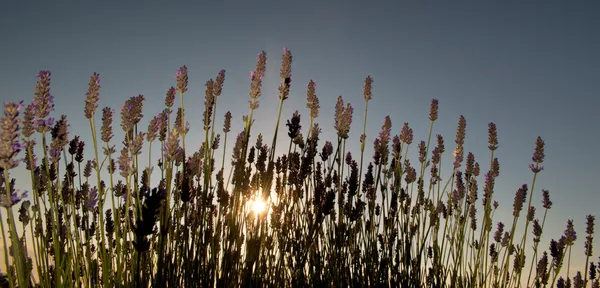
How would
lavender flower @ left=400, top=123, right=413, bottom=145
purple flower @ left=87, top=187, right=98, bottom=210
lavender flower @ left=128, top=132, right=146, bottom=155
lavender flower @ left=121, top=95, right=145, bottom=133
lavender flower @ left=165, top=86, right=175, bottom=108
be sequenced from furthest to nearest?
lavender flower @ left=400, top=123, right=413, bottom=145 < purple flower @ left=87, top=187, right=98, bottom=210 < lavender flower @ left=165, top=86, right=175, bottom=108 < lavender flower @ left=121, top=95, right=145, bottom=133 < lavender flower @ left=128, top=132, right=146, bottom=155

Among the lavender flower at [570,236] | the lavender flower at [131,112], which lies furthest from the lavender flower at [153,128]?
the lavender flower at [570,236]

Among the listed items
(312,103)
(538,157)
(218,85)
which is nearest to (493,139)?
(538,157)

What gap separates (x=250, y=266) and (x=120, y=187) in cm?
111

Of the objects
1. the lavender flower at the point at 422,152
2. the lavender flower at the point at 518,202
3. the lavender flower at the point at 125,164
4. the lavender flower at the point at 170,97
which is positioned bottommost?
the lavender flower at the point at 125,164

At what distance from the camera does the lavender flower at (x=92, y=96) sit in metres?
1.47

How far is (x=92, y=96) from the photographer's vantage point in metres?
1.51

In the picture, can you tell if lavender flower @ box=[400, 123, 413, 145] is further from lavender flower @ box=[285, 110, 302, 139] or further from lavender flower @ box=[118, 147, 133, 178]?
lavender flower @ box=[118, 147, 133, 178]

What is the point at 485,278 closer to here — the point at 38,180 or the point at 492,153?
the point at 492,153

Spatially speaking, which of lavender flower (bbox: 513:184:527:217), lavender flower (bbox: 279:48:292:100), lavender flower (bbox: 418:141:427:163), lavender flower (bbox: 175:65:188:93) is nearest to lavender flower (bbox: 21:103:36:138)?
lavender flower (bbox: 175:65:188:93)

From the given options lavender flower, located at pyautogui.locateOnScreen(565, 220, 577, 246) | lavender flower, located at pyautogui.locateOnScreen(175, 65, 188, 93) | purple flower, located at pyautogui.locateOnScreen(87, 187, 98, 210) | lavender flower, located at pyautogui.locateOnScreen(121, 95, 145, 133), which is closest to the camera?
lavender flower, located at pyautogui.locateOnScreen(121, 95, 145, 133)

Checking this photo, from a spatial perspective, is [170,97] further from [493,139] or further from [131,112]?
[493,139]

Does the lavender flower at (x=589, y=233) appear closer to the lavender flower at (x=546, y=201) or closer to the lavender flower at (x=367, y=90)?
the lavender flower at (x=546, y=201)

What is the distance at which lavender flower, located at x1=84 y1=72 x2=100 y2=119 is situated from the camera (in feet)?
4.83

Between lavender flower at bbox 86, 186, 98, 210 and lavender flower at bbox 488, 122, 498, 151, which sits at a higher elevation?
lavender flower at bbox 488, 122, 498, 151
